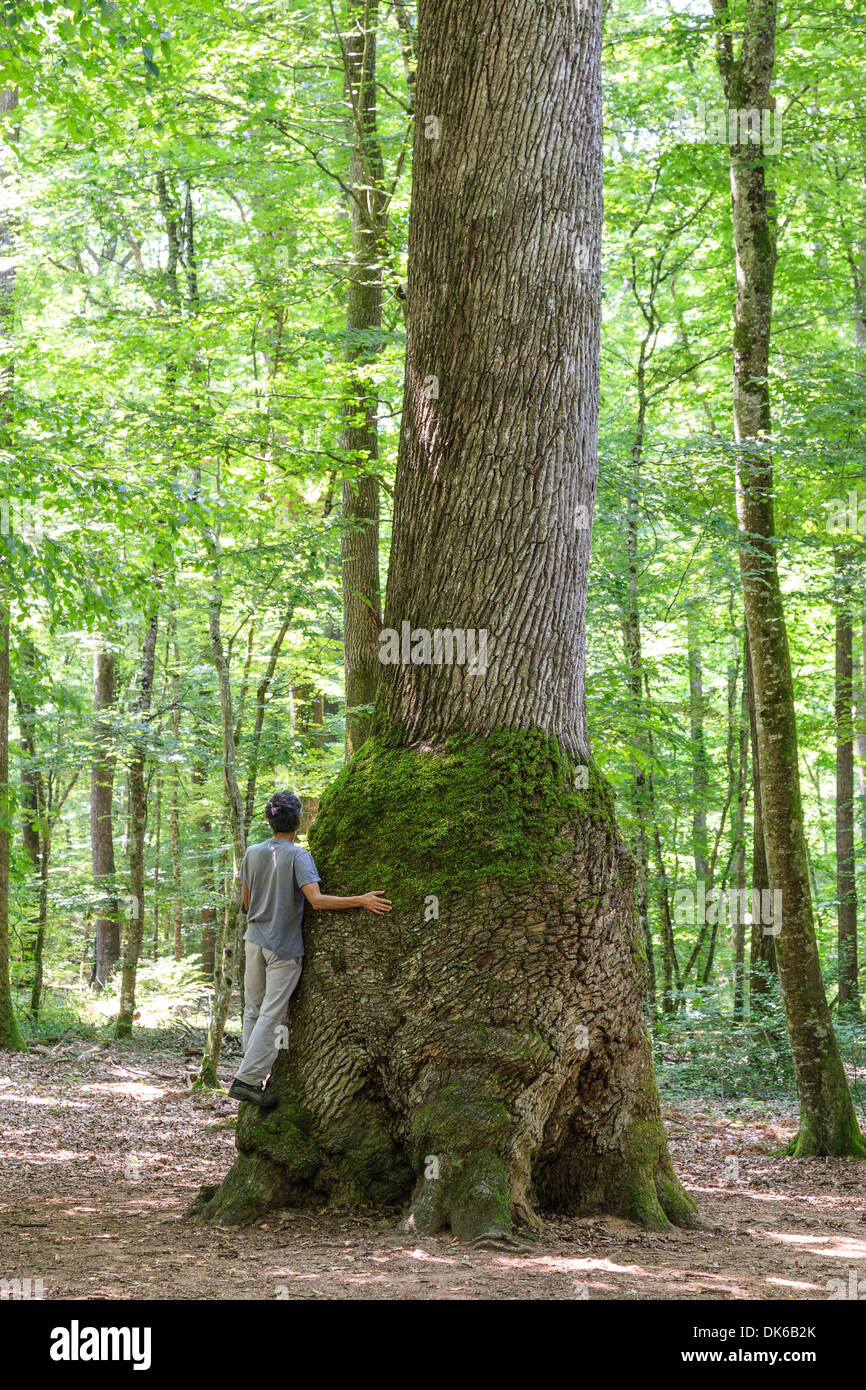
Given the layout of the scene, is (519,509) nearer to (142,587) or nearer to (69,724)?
(142,587)

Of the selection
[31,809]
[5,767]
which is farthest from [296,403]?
[31,809]

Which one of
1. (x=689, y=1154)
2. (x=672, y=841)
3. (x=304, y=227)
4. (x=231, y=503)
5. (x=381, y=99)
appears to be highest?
(x=381, y=99)

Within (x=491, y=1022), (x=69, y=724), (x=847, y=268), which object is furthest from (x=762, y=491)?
(x=69, y=724)

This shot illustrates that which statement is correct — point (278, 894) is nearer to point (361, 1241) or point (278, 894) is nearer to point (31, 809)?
point (361, 1241)

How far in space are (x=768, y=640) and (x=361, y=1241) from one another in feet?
19.7

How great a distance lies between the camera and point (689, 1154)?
850 cm

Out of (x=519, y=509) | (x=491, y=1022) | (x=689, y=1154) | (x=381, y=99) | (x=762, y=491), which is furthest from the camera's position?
(x=381, y=99)

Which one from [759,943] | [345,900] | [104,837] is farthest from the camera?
[104,837]

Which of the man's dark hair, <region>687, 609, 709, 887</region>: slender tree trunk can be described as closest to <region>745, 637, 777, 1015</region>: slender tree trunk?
<region>687, 609, 709, 887</region>: slender tree trunk

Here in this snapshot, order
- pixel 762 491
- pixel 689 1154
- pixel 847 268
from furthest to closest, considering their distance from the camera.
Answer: pixel 847 268
pixel 762 491
pixel 689 1154

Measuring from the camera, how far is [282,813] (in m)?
5.74

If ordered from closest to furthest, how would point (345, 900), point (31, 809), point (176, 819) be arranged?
point (345, 900), point (31, 809), point (176, 819)

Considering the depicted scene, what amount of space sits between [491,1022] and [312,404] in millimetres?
7289

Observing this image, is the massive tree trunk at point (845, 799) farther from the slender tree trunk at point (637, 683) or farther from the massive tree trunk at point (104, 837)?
the massive tree trunk at point (104, 837)
